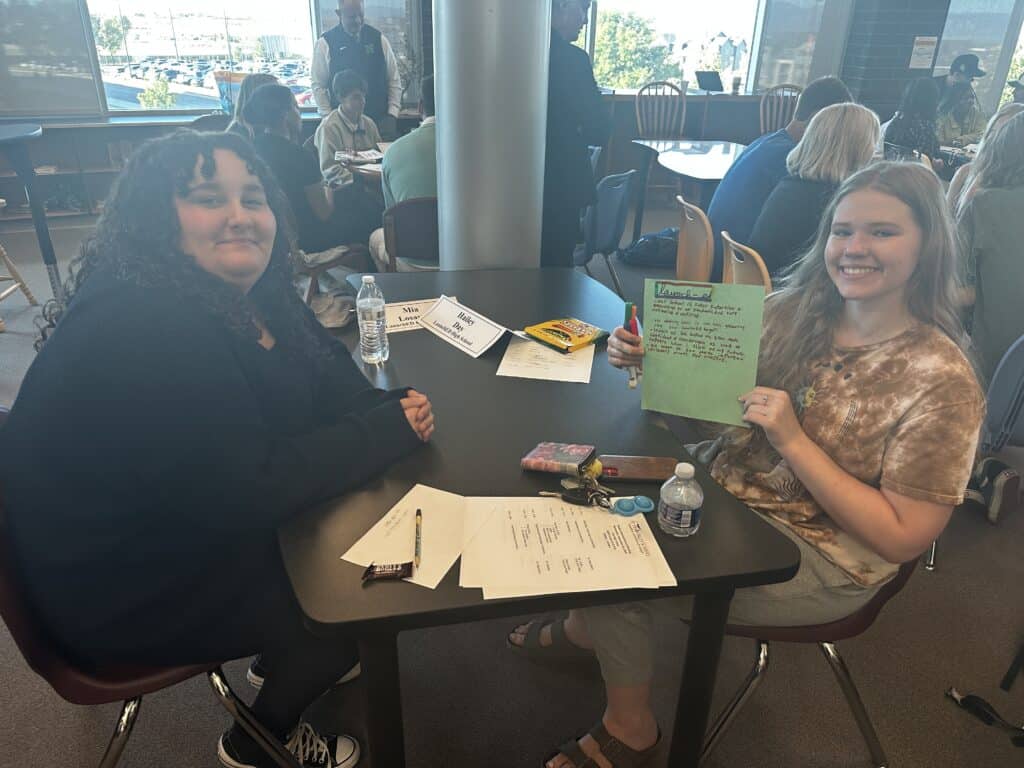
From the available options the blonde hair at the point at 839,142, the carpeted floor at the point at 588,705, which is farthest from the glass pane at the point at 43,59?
the blonde hair at the point at 839,142

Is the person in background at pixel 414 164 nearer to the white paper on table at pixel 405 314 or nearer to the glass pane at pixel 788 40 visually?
the white paper on table at pixel 405 314

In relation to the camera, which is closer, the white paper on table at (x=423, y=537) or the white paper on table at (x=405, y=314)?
the white paper on table at (x=423, y=537)

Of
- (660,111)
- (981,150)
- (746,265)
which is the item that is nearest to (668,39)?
(660,111)

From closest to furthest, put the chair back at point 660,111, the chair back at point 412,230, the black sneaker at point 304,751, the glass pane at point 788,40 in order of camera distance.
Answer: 1. the black sneaker at point 304,751
2. the chair back at point 412,230
3. the chair back at point 660,111
4. the glass pane at point 788,40

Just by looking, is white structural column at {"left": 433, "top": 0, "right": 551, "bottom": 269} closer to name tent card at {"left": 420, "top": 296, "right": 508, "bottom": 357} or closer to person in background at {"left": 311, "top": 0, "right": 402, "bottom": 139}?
name tent card at {"left": 420, "top": 296, "right": 508, "bottom": 357}

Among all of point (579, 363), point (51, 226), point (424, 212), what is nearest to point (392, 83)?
point (51, 226)

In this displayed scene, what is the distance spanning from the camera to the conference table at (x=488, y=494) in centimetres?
90

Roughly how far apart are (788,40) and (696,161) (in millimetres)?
3379

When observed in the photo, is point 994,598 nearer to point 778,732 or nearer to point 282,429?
point 778,732

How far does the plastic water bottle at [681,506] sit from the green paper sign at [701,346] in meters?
0.22

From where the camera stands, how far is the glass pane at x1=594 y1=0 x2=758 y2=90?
21.4ft

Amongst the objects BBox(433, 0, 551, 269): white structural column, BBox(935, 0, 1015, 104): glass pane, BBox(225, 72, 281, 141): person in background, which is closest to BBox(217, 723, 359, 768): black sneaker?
BBox(433, 0, 551, 269): white structural column

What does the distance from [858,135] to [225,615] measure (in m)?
2.53

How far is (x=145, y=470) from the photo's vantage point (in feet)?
3.26
